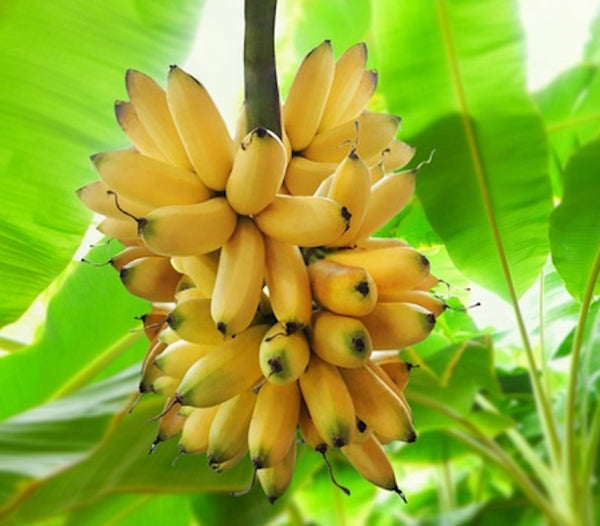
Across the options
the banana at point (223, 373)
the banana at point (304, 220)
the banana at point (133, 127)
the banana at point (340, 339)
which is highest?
the banana at point (133, 127)

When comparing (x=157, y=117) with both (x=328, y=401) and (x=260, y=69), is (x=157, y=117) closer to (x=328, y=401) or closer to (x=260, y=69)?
(x=260, y=69)

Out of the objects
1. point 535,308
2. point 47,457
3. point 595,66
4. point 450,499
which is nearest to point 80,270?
point 47,457

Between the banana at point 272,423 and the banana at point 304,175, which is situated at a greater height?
the banana at point 304,175

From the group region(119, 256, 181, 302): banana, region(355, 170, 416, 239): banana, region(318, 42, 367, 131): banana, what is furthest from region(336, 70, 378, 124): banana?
region(119, 256, 181, 302): banana

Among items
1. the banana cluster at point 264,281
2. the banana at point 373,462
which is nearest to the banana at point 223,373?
the banana cluster at point 264,281

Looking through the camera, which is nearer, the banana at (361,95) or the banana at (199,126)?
the banana at (199,126)

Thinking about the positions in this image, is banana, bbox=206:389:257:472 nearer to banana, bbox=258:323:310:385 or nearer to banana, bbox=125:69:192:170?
banana, bbox=258:323:310:385

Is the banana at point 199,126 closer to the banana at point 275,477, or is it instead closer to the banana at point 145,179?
the banana at point 145,179

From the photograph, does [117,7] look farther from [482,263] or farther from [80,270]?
[482,263]
